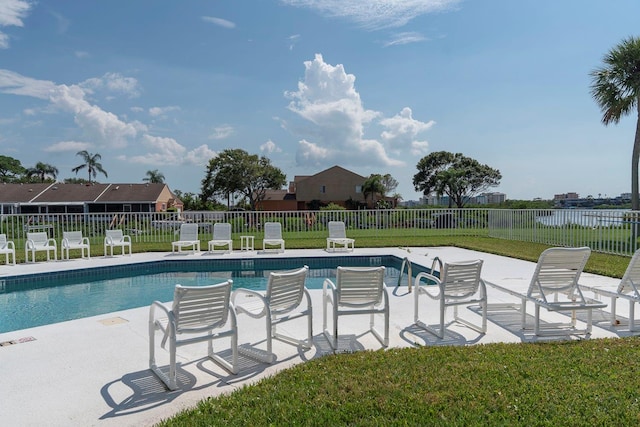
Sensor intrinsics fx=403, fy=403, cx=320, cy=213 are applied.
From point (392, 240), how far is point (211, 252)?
6887 millimetres

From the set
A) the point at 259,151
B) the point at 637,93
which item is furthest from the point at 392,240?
the point at 259,151

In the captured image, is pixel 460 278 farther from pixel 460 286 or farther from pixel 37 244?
pixel 37 244

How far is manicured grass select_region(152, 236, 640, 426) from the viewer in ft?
8.78

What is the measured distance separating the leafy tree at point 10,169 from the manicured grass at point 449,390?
77.1 meters

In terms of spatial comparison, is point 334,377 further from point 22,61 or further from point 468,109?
point 22,61

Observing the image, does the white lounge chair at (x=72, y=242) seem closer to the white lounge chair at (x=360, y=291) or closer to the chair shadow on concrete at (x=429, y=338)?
the white lounge chair at (x=360, y=291)

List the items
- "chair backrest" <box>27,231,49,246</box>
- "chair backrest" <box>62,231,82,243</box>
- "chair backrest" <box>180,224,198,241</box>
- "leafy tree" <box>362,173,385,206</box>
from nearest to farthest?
"chair backrest" <box>27,231,49,246</box> → "chair backrest" <box>62,231,82,243</box> → "chair backrest" <box>180,224,198,241</box> → "leafy tree" <box>362,173,385,206</box>

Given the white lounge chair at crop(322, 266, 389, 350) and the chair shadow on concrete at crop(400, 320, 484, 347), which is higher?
the white lounge chair at crop(322, 266, 389, 350)

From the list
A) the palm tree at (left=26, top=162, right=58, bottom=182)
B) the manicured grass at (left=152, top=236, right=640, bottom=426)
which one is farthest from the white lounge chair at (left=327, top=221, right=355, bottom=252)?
the palm tree at (left=26, top=162, right=58, bottom=182)

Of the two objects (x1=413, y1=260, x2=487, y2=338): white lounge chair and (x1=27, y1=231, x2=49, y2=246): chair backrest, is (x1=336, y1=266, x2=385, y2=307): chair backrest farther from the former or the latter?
(x1=27, y1=231, x2=49, y2=246): chair backrest

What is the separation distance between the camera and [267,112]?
19812mm

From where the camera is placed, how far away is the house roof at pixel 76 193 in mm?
42312

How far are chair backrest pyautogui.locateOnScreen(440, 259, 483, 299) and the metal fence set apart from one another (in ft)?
26.7

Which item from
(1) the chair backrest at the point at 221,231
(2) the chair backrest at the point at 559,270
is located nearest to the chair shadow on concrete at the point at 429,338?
(2) the chair backrest at the point at 559,270
